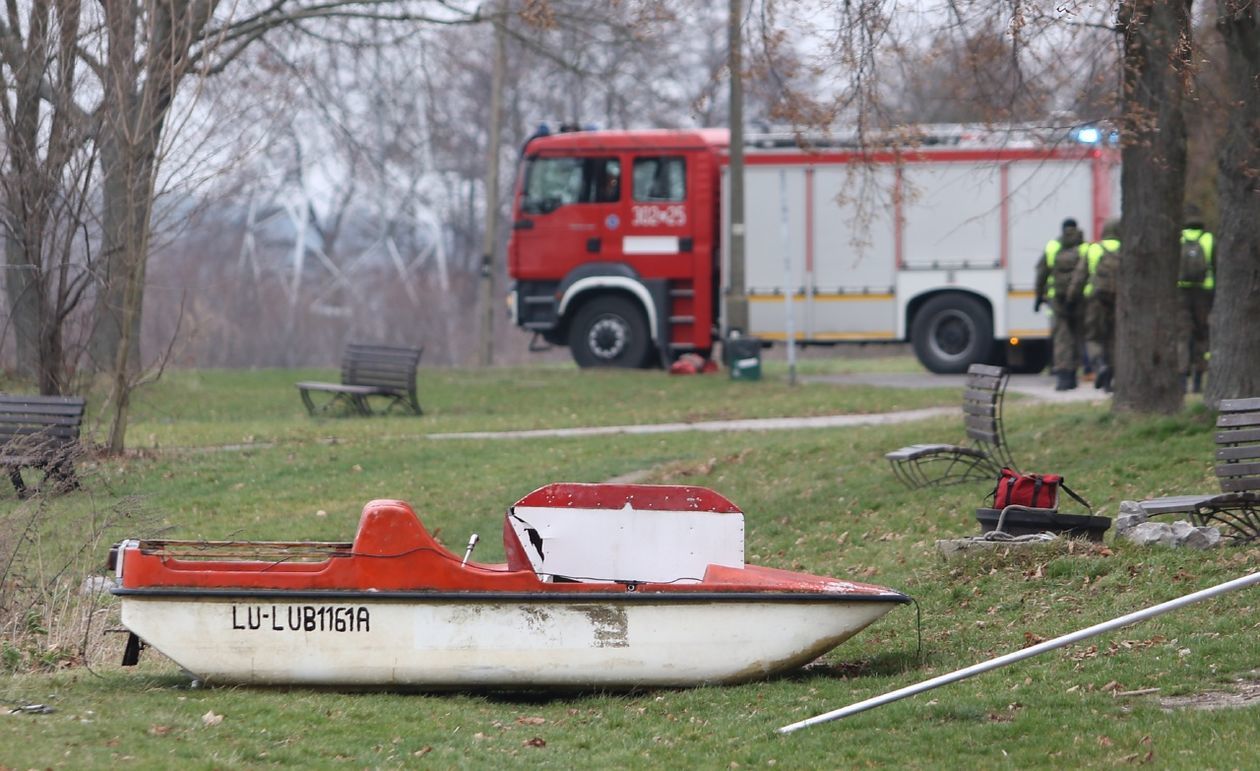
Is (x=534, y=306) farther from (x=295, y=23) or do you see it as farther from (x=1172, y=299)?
(x=1172, y=299)

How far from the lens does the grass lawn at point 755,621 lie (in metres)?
6.68

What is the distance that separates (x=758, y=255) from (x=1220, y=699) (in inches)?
714

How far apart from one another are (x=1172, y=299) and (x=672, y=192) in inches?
460

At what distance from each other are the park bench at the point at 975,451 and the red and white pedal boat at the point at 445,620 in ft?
15.3

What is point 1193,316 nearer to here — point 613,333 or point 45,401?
point 613,333

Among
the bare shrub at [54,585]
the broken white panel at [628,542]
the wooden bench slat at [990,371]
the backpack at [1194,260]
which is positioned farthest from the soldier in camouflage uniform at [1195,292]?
the bare shrub at [54,585]

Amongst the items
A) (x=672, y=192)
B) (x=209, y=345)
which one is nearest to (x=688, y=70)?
(x=209, y=345)

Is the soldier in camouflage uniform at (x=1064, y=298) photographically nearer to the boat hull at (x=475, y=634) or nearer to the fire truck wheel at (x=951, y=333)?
the fire truck wheel at (x=951, y=333)

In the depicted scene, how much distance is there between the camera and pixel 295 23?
77.8ft

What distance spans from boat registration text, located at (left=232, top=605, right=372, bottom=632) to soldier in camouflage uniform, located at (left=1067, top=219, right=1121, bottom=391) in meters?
12.7

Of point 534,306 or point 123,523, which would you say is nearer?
point 123,523

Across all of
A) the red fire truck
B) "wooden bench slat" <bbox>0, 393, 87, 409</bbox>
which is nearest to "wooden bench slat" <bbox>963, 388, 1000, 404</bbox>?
"wooden bench slat" <bbox>0, 393, 87, 409</bbox>

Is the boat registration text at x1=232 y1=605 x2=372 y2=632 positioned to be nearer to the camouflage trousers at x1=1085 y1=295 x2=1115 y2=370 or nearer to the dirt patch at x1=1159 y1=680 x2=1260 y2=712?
the dirt patch at x1=1159 y1=680 x2=1260 y2=712

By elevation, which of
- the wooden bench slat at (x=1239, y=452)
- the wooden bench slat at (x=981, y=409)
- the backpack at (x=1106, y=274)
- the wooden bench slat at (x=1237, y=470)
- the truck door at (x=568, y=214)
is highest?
the truck door at (x=568, y=214)
